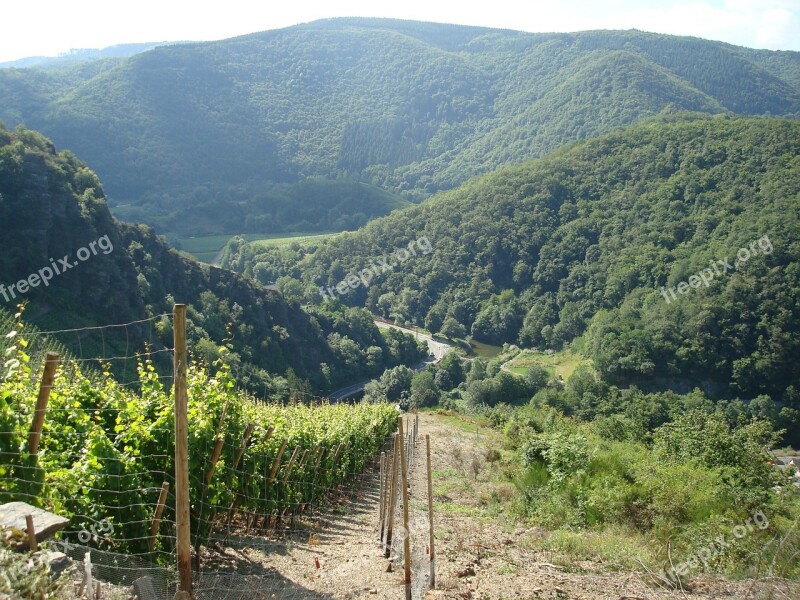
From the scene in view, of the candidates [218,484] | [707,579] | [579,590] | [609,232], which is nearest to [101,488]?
[218,484]

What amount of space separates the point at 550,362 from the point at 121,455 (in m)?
74.9

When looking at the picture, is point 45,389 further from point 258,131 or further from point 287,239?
point 258,131

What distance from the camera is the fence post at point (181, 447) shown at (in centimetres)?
446

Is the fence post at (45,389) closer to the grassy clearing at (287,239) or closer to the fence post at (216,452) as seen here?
the fence post at (216,452)

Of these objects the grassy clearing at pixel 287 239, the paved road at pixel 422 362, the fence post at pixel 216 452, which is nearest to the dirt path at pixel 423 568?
the fence post at pixel 216 452

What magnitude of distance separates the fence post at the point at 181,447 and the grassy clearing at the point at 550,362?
2634 inches

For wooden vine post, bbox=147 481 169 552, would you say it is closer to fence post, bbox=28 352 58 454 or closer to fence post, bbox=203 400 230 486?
fence post, bbox=203 400 230 486

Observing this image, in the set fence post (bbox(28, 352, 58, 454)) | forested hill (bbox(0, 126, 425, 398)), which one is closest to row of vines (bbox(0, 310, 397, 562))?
fence post (bbox(28, 352, 58, 454))

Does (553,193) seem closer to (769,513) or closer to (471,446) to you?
(471,446)

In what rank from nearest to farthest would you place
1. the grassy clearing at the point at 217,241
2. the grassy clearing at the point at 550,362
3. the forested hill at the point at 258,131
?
the grassy clearing at the point at 550,362 < the grassy clearing at the point at 217,241 < the forested hill at the point at 258,131

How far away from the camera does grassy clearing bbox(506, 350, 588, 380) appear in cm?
7200

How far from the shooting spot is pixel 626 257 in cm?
8419

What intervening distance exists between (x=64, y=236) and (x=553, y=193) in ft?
256

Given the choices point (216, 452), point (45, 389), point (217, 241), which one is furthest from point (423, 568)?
point (217, 241)
